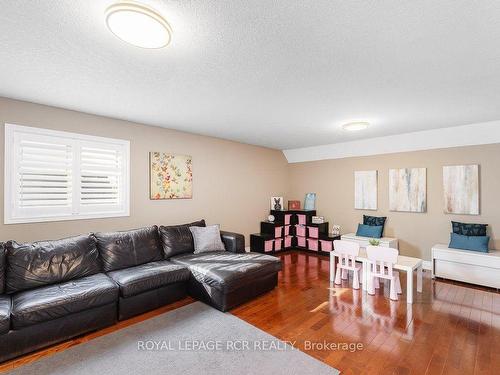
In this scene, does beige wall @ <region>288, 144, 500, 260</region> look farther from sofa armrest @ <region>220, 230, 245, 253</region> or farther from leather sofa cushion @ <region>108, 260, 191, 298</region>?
leather sofa cushion @ <region>108, 260, 191, 298</region>

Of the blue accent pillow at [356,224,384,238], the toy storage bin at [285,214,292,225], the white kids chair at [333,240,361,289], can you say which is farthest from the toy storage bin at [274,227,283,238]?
the white kids chair at [333,240,361,289]

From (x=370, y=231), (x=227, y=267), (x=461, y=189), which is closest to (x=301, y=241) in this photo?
(x=370, y=231)

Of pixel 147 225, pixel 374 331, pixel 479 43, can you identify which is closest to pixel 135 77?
pixel 147 225

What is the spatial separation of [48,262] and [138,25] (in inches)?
105

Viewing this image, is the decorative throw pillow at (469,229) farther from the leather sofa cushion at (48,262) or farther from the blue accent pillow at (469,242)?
the leather sofa cushion at (48,262)

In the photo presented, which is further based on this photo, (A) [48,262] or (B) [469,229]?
(B) [469,229]

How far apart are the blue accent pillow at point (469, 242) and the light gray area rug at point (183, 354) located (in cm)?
345

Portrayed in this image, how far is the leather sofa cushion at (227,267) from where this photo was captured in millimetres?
3075

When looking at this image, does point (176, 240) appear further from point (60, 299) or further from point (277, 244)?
point (277, 244)

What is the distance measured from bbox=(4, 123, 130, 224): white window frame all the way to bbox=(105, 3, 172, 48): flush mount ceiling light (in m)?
2.34

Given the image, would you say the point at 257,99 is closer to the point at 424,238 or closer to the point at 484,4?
the point at 484,4

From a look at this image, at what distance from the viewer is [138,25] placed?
166 cm

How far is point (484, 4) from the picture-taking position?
1.53m

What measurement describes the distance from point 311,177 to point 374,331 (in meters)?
4.39
